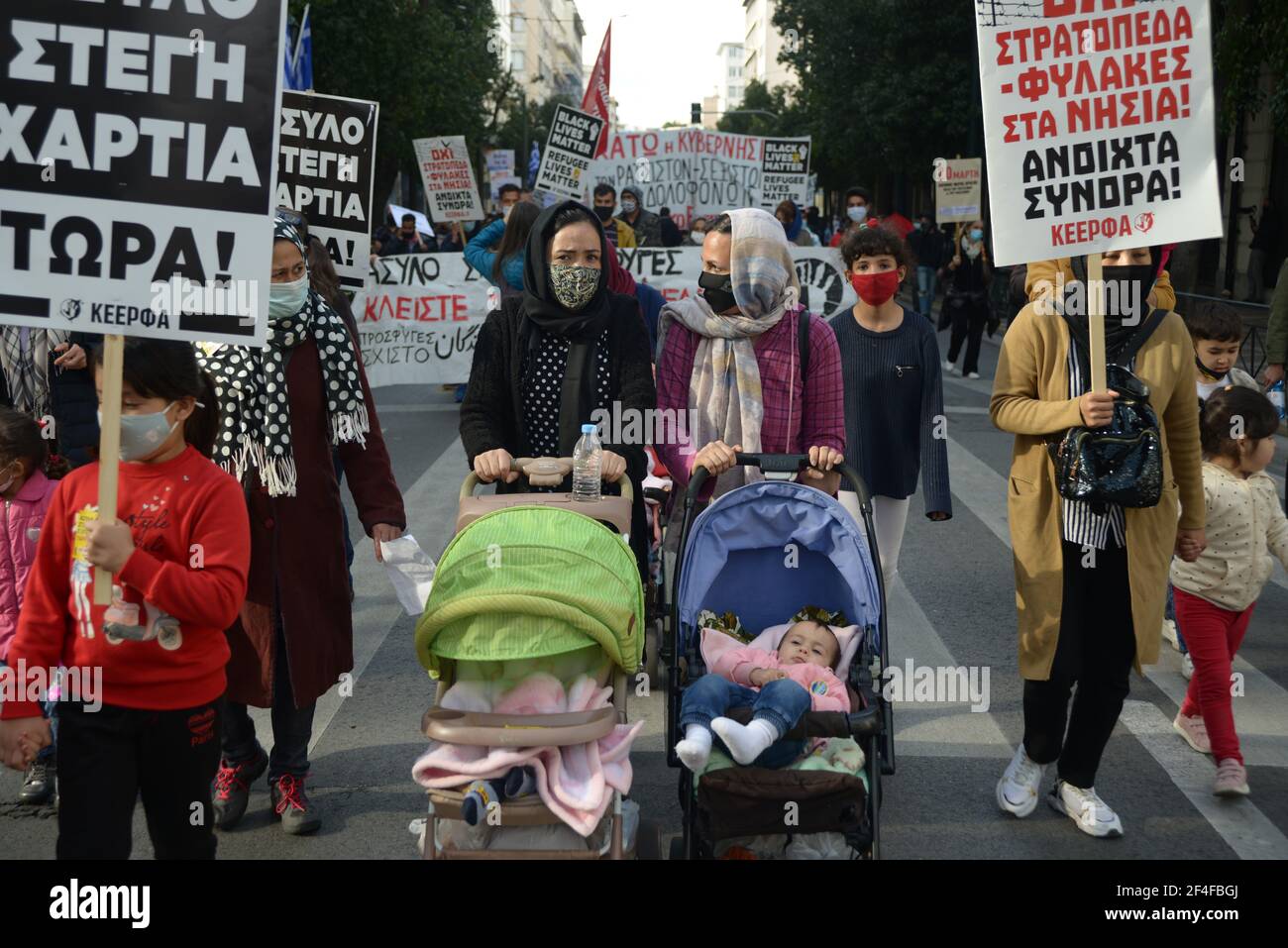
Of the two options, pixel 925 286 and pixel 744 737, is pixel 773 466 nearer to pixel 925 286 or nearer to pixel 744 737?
pixel 744 737

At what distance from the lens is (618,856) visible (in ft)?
11.6

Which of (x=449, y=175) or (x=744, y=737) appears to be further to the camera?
(x=449, y=175)

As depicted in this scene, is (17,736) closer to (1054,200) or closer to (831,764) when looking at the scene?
(831,764)

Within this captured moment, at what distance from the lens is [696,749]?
3.60 m

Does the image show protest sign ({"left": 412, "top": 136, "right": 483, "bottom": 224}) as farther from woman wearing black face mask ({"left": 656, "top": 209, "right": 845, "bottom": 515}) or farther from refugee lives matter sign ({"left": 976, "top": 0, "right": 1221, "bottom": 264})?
refugee lives matter sign ({"left": 976, "top": 0, "right": 1221, "bottom": 264})

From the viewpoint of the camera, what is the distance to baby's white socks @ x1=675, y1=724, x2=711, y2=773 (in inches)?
141

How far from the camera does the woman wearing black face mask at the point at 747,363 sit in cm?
490

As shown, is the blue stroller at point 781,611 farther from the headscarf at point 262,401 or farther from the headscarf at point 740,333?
the headscarf at point 262,401

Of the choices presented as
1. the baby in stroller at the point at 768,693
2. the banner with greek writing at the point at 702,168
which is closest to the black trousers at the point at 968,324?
the banner with greek writing at the point at 702,168

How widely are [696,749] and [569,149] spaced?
42.1 feet

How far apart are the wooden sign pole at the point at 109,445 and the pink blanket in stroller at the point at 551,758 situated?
2.80ft

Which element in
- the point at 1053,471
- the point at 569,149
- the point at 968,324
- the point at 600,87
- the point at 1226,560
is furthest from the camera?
the point at 600,87

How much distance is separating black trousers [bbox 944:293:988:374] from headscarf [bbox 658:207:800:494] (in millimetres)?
12592

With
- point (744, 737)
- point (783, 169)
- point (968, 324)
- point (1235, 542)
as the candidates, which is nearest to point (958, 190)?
point (783, 169)
